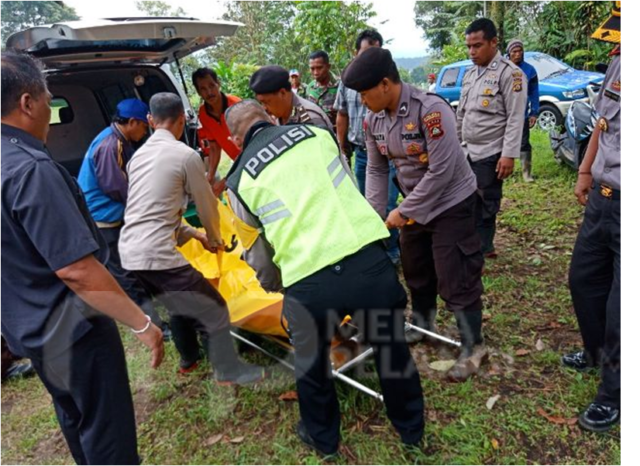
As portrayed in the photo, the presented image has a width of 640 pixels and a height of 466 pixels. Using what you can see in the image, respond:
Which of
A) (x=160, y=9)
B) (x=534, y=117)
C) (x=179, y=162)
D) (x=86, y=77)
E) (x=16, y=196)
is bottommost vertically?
(x=534, y=117)

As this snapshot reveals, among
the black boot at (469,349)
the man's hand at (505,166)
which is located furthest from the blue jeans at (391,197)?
the black boot at (469,349)

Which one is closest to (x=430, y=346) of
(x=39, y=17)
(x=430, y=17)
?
(x=430, y=17)

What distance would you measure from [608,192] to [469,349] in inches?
44.9

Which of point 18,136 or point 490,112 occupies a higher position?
point 18,136

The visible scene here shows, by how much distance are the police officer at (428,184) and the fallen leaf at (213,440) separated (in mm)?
1268

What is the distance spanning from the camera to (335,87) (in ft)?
16.3

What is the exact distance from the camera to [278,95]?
291cm

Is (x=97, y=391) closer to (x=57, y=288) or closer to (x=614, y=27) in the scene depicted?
(x=57, y=288)

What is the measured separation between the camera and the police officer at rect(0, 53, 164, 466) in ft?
4.87

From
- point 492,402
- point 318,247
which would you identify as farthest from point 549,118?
point 318,247

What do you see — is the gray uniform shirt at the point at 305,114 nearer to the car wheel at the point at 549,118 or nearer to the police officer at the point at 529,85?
the police officer at the point at 529,85

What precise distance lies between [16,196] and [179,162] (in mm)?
1122

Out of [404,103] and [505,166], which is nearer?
[404,103]

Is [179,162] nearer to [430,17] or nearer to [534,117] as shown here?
[534,117]
